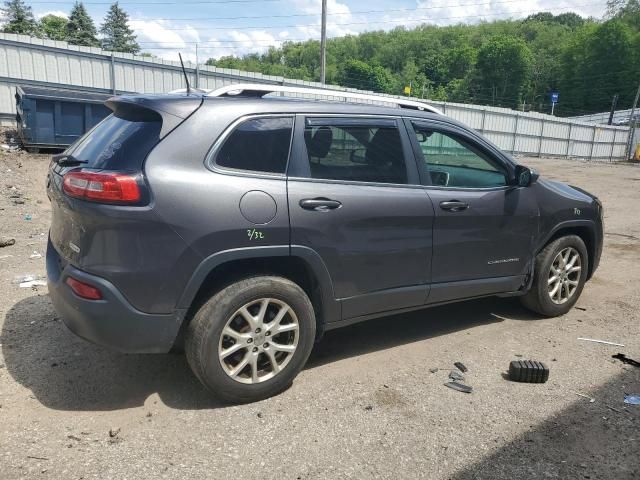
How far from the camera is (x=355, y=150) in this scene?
358 cm

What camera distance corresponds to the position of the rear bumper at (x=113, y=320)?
2830mm

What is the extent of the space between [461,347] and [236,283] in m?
2.03

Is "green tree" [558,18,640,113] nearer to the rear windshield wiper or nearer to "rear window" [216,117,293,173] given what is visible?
"rear window" [216,117,293,173]

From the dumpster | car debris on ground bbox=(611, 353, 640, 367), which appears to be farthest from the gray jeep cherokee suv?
the dumpster

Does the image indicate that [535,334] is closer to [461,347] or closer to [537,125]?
[461,347]

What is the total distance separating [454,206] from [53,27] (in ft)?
403

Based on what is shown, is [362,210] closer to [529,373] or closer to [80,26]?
[529,373]

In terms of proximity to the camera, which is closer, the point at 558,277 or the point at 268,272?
the point at 268,272

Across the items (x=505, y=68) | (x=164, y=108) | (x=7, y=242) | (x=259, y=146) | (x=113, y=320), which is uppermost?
(x=505, y=68)

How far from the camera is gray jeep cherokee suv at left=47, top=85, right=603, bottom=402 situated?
284cm

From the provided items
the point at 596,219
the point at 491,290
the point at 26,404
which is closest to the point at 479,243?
the point at 491,290

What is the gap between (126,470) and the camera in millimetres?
2576

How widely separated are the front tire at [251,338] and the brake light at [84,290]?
54 centimetres

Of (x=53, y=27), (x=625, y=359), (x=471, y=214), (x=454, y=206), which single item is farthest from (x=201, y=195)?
(x=53, y=27)
